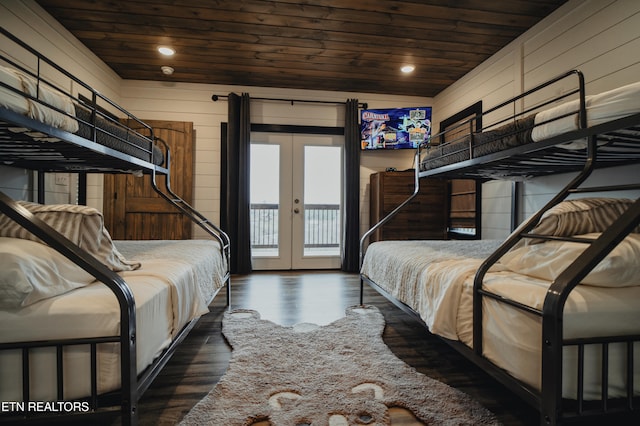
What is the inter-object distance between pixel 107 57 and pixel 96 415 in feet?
12.4

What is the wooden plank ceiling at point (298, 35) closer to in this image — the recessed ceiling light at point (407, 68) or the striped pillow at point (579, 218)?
the recessed ceiling light at point (407, 68)

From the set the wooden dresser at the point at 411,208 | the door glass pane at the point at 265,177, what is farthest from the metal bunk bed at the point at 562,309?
the door glass pane at the point at 265,177

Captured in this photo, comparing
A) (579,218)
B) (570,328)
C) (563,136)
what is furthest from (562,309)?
(563,136)

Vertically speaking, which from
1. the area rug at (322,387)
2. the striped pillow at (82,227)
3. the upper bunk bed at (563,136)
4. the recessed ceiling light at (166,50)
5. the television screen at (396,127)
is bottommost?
the area rug at (322,387)

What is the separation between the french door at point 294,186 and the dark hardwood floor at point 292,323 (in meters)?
0.95

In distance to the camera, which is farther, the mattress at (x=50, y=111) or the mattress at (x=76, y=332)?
the mattress at (x=50, y=111)

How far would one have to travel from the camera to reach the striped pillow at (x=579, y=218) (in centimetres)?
118

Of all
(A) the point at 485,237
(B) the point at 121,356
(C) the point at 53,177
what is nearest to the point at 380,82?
(A) the point at 485,237

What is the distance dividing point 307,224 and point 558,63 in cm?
333

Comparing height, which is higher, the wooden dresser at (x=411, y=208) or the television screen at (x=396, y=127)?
the television screen at (x=396, y=127)

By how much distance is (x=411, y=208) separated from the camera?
154 inches

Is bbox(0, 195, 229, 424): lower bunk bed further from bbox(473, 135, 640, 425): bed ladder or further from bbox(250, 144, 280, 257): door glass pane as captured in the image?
bbox(250, 144, 280, 257): door glass pane

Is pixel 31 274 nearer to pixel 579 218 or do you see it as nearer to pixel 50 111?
pixel 50 111

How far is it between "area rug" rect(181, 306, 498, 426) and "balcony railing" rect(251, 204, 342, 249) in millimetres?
2687
